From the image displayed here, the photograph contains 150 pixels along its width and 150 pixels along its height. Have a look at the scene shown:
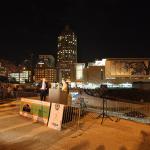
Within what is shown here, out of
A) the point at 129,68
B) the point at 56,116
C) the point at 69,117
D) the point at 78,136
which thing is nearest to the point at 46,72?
the point at 129,68

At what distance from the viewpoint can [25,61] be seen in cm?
15012

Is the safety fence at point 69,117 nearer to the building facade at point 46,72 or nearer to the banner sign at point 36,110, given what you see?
the banner sign at point 36,110

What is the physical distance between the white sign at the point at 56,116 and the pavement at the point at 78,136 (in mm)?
295

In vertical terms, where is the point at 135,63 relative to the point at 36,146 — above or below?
above

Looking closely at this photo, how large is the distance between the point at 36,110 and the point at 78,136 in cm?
425

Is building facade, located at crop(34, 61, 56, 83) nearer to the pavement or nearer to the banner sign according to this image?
the banner sign

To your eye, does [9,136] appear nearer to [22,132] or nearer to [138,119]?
A: [22,132]

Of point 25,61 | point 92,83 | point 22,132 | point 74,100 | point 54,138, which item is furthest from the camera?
point 25,61

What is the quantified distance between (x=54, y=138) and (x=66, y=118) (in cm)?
262

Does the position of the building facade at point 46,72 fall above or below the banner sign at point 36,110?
above

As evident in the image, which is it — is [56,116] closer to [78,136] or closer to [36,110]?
[78,136]

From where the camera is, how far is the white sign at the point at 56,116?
1297 centimetres

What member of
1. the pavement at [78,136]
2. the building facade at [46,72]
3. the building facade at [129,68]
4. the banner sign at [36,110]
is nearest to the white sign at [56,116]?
the pavement at [78,136]

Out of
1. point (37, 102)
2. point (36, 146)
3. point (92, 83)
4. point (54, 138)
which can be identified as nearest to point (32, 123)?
point (37, 102)
